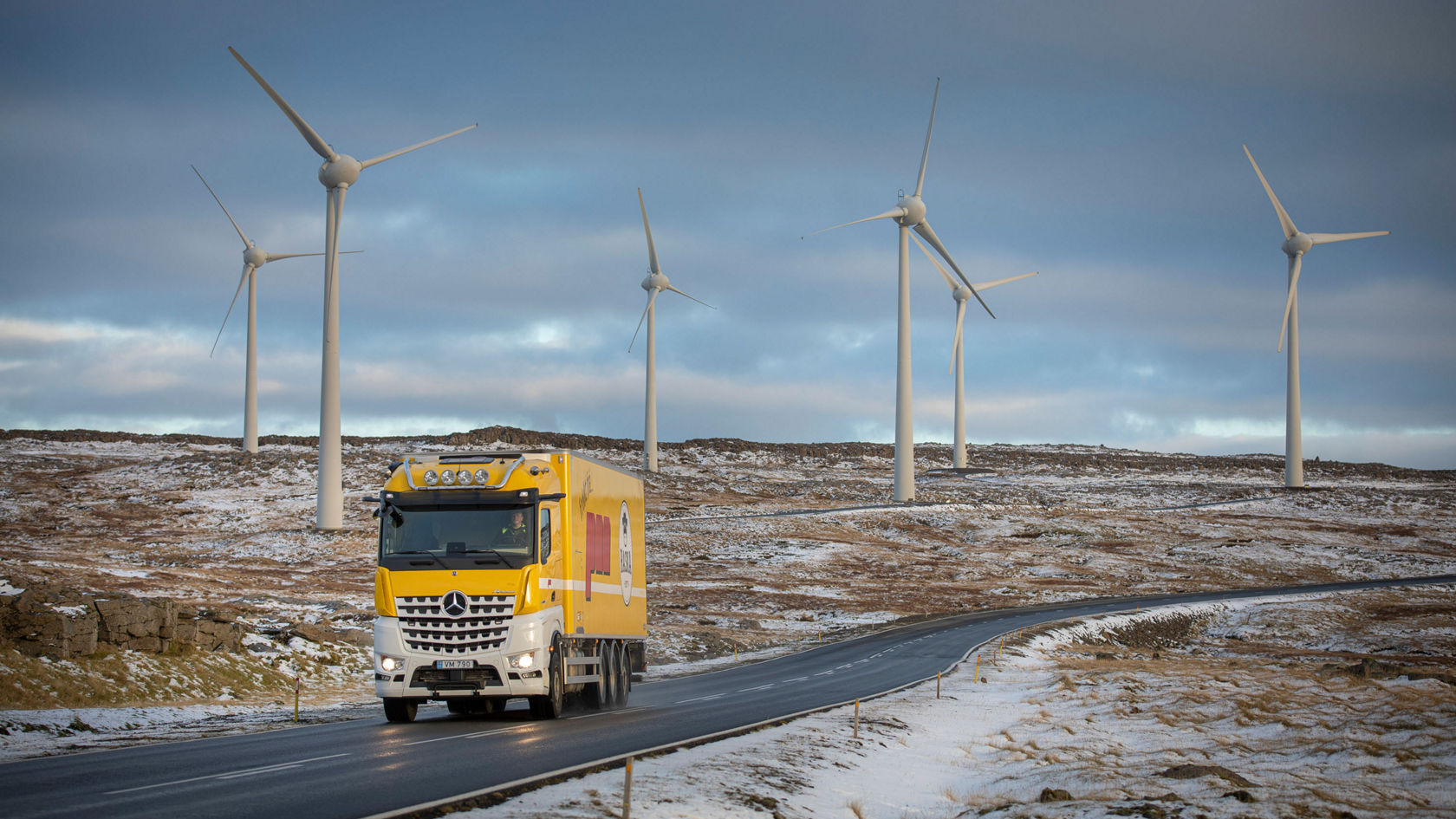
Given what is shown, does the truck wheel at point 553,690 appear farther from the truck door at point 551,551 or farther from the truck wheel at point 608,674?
the truck wheel at point 608,674

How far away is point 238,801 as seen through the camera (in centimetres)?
1338

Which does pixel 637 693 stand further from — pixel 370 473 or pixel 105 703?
pixel 370 473

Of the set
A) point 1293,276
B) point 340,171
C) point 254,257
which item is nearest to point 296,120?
point 340,171

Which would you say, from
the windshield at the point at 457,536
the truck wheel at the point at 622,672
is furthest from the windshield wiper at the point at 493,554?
the truck wheel at the point at 622,672

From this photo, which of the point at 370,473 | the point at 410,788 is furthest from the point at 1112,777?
the point at 370,473

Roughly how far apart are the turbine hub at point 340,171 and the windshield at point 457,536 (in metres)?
61.5

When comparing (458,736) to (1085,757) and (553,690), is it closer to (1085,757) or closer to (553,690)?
(553,690)

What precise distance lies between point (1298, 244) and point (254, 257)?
10790 cm

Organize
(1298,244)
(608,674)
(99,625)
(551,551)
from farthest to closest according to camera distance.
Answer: (1298,244) → (99,625) → (608,674) → (551,551)

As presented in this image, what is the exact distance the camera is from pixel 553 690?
22328 mm

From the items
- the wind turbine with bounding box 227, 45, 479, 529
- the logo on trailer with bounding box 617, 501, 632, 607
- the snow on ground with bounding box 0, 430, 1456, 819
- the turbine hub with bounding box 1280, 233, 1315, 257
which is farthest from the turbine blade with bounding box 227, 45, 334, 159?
the turbine hub with bounding box 1280, 233, 1315, 257

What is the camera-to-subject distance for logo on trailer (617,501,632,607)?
27656 mm

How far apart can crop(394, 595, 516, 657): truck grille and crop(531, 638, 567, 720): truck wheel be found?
4.20 feet

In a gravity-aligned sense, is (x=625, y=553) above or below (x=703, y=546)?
above
